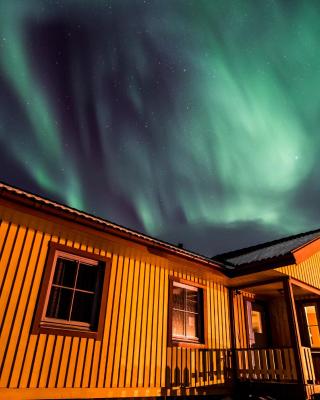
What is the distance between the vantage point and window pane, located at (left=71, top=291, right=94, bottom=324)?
282 inches

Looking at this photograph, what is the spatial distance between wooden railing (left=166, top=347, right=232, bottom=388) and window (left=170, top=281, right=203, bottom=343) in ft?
1.33

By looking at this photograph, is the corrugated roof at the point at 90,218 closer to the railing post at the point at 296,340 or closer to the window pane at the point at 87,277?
the window pane at the point at 87,277

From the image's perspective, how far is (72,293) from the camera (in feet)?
23.5

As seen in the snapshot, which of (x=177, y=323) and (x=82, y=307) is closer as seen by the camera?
(x=82, y=307)

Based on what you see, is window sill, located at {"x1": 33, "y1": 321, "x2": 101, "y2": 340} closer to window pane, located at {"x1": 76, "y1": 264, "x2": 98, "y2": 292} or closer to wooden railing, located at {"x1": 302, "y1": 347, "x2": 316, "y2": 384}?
window pane, located at {"x1": 76, "y1": 264, "x2": 98, "y2": 292}

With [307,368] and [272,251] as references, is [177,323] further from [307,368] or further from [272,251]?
[272,251]

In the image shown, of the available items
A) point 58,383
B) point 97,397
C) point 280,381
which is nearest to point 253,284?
point 280,381

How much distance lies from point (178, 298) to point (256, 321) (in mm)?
4864

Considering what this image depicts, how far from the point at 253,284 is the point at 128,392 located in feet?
18.0

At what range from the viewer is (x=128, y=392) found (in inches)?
284

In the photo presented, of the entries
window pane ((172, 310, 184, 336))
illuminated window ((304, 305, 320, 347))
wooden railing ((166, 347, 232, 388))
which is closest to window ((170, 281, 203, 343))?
window pane ((172, 310, 184, 336))

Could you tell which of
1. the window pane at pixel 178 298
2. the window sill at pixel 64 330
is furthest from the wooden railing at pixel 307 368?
the window sill at pixel 64 330

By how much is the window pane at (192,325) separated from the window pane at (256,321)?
3729 millimetres

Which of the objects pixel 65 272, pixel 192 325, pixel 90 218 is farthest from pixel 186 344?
pixel 90 218
